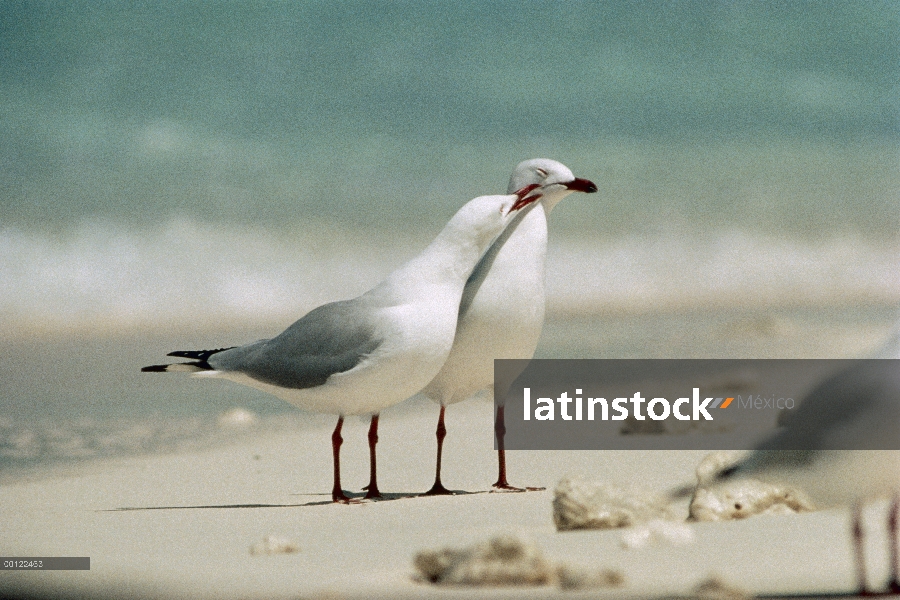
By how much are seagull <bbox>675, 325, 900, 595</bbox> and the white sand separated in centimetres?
14

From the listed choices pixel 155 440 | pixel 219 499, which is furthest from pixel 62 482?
pixel 219 499

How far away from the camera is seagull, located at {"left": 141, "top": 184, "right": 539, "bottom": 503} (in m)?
4.46

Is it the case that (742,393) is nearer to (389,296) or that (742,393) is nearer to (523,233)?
(523,233)

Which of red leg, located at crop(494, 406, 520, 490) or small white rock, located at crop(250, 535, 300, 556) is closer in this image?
small white rock, located at crop(250, 535, 300, 556)

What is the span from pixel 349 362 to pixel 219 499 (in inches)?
44.2

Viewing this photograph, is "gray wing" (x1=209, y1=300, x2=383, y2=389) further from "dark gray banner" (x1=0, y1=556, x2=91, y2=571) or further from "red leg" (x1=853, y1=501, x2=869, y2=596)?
"red leg" (x1=853, y1=501, x2=869, y2=596)

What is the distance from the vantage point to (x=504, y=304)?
4.78 m

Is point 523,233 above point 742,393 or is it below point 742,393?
above

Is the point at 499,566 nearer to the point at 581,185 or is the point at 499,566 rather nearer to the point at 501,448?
the point at 501,448

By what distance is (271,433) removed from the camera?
6879 millimetres

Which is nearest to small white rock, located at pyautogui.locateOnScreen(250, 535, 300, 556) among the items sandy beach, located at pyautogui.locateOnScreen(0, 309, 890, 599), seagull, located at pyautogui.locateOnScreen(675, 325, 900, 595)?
sandy beach, located at pyautogui.locateOnScreen(0, 309, 890, 599)

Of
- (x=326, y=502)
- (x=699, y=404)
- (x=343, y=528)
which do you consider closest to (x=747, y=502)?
(x=343, y=528)

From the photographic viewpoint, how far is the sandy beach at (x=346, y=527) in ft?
11.2

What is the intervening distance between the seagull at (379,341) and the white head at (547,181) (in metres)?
0.20
